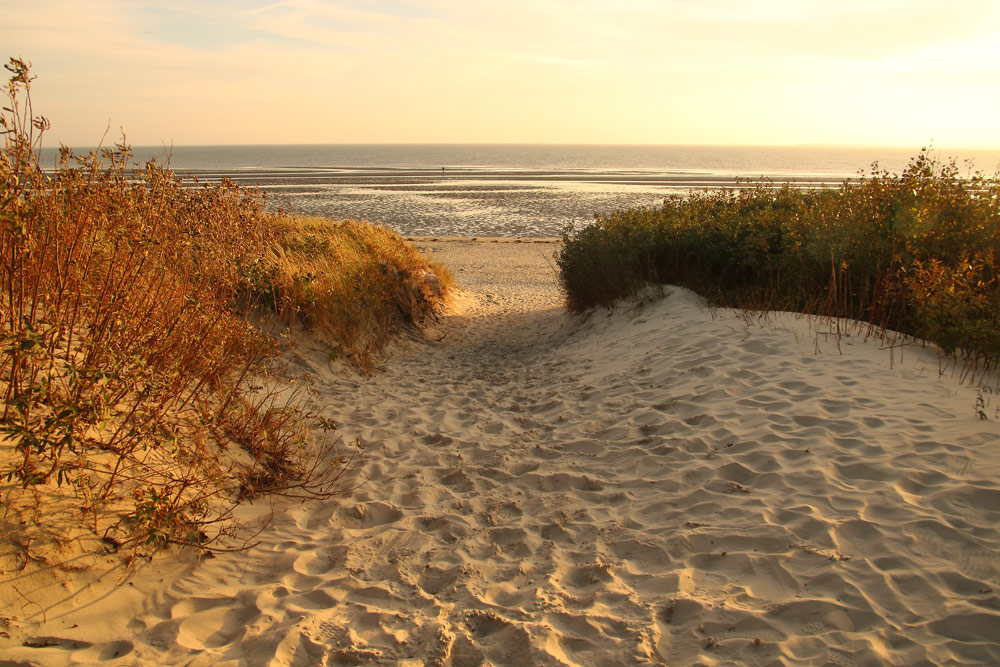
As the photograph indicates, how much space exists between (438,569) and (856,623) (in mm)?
2153

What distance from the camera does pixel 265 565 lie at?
11.3 ft

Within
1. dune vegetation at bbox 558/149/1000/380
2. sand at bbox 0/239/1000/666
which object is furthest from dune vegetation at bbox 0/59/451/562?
dune vegetation at bbox 558/149/1000/380

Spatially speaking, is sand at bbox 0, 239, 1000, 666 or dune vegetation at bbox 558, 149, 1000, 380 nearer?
sand at bbox 0, 239, 1000, 666

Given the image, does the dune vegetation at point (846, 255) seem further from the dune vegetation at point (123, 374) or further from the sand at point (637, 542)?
the dune vegetation at point (123, 374)

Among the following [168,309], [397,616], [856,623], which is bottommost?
[397,616]

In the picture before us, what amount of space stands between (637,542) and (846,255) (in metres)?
5.98

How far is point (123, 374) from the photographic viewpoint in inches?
140

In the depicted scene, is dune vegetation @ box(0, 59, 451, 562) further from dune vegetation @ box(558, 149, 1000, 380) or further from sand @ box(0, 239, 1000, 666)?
dune vegetation @ box(558, 149, 1000, 380)

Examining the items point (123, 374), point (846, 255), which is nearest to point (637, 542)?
point (123, 374)

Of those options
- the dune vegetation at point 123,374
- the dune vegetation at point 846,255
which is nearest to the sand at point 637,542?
the dune vegetation at point 123,374

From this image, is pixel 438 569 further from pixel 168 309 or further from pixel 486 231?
pixel 486 231

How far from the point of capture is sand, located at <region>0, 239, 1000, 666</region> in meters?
2.72

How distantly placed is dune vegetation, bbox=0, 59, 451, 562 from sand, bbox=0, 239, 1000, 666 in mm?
385

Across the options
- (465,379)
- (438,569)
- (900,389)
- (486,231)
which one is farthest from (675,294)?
(486,231)
